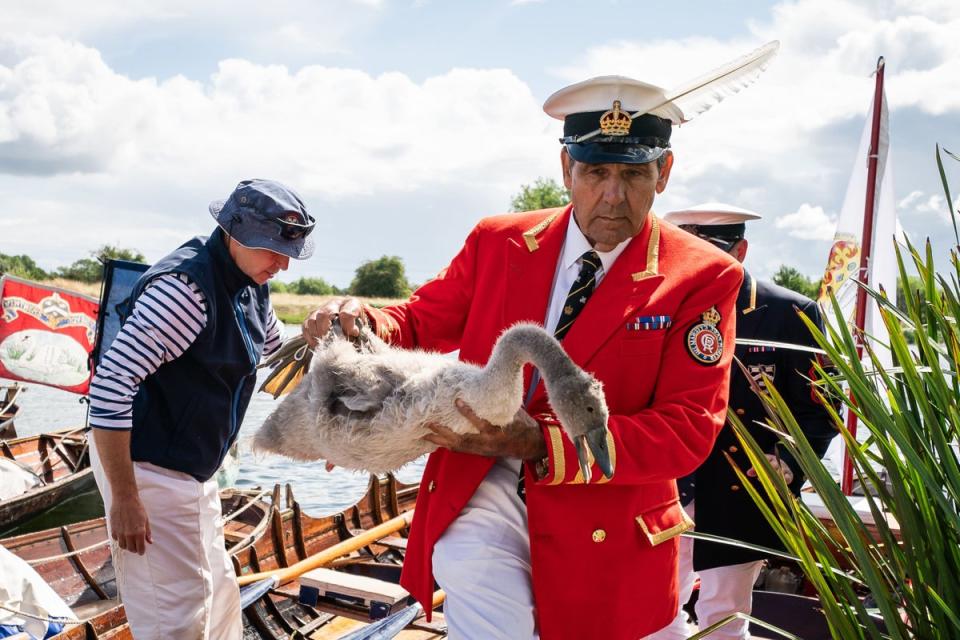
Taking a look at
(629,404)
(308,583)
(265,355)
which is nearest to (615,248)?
(629,404)

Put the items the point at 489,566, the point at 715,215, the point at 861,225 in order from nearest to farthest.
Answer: the point at 489,566 < the point at 715,215 < the point at 861,225

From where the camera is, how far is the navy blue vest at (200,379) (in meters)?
4.32

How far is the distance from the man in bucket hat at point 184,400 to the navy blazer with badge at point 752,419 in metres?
2.73

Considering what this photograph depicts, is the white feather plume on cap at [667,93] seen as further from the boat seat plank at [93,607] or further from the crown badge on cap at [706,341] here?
the boat seat plank at [93,607]

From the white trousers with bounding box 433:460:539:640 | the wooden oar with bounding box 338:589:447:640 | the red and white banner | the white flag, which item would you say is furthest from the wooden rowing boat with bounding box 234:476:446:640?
the red and white banner

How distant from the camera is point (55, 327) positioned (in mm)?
17641

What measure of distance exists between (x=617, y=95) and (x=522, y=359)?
46.6 inches

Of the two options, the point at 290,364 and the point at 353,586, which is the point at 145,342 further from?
the point at 353,586

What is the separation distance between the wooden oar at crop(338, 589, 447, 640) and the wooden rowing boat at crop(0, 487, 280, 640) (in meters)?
2.70

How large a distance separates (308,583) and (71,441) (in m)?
12.8

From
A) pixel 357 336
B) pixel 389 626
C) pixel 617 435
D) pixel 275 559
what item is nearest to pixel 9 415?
pixel 275 559

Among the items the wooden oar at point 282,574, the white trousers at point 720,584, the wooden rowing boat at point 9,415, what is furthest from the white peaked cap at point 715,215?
the wooden rowing boat at point 9,415

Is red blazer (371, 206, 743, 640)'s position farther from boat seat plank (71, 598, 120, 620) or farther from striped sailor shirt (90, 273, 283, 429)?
boat seat plank (71, 598, 120, 620)

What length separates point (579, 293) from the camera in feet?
10.8
